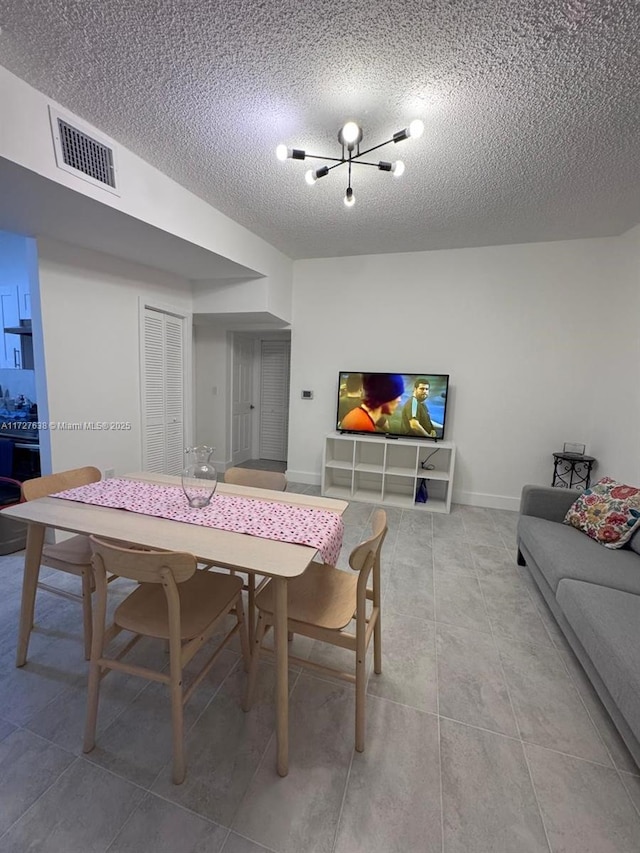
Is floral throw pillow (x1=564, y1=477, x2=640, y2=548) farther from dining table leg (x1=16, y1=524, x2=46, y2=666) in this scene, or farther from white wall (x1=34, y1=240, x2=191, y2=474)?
white wall (x1=34, y1=240, x2=191, y2=474)

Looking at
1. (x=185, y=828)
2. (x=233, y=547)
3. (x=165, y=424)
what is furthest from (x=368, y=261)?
(x=185, y=828)

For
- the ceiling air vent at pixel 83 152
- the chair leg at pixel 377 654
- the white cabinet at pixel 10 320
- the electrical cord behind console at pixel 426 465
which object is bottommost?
the chair leg at pixel 377 654

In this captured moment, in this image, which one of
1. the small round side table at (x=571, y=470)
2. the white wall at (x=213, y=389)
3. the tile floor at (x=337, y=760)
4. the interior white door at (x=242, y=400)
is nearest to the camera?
the tile floor at (x=337, y=760)

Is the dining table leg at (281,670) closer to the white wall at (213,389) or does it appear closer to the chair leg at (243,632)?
the chair leg at (243,632)

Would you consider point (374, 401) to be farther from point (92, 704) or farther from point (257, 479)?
point (92, 704)

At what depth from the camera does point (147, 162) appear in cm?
228

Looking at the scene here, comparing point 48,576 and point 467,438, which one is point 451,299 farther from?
point 48,576

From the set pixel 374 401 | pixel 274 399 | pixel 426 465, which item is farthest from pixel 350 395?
pixel 274 399

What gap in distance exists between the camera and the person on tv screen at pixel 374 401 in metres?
4.01

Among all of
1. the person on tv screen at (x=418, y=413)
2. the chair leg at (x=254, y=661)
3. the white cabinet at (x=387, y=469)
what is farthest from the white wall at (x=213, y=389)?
the chair leg at (x=254, y=661)

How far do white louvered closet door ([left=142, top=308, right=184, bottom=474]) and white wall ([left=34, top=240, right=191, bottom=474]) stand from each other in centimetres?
12

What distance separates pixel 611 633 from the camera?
4.64 ft

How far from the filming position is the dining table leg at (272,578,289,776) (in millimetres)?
1204

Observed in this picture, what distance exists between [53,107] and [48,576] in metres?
2.78
